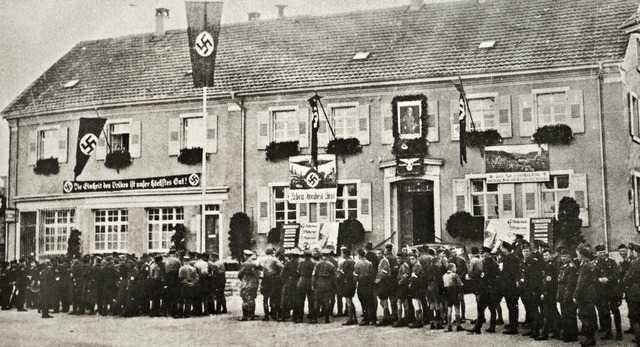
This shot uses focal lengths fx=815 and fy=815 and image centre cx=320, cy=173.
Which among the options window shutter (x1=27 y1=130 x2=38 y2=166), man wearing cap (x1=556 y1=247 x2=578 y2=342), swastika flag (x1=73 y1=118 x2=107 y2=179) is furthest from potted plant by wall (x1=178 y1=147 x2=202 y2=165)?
man wearing cap (x1=556 y1=247 x2=578 y2=342)

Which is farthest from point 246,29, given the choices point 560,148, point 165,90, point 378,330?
point 378,330

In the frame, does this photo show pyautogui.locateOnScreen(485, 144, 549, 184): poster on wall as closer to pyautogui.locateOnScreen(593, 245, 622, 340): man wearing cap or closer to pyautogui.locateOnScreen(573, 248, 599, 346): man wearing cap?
pyautogui.locateOnScreen(593, 245, 622, 340): man wearing cap

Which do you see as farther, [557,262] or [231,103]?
[231,103]

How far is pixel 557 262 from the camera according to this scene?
13.9 metres

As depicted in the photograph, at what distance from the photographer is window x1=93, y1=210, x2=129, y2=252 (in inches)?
1131

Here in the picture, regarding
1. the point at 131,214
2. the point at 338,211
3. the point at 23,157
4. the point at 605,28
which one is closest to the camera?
the point at 605,28

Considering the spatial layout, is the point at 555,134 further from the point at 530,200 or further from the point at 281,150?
the point at 281,150

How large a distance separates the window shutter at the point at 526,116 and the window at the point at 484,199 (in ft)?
5.99

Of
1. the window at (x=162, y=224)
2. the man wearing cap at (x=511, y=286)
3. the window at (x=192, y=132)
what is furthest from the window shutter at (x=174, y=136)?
the man wearing cap at (x=511, y=286)

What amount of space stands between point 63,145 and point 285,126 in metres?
8.77

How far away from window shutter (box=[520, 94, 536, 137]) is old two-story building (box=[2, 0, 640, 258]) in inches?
1.4

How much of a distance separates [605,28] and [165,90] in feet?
48.1

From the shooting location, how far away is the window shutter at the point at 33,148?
1206 inches

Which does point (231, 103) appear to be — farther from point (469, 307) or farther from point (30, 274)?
point (469, 307)
